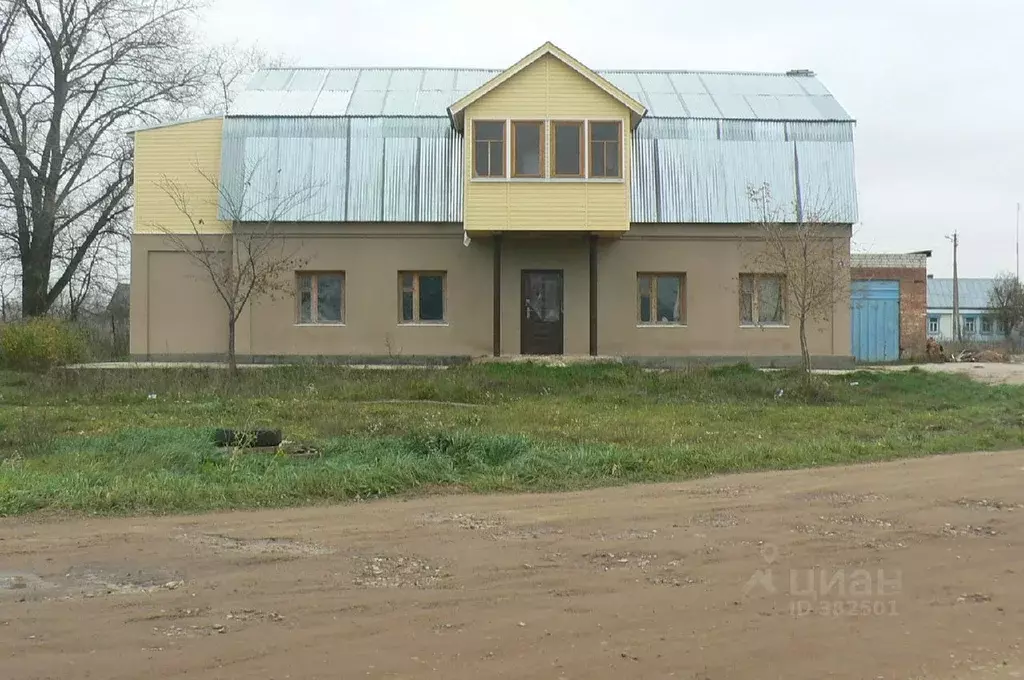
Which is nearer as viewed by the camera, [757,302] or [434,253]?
[434,253]

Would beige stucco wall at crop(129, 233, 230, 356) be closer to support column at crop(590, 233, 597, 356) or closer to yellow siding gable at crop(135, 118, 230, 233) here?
yellow siding gable at crop(135, 118, 230, 233)

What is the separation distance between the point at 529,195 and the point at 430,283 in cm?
384

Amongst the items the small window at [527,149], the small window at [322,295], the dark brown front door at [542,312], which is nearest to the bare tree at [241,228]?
the small window at [322,295]

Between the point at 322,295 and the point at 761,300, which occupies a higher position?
the point at 322,295

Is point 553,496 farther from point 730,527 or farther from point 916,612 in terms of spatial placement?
point 916,612

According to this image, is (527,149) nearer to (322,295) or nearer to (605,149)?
(605,149)

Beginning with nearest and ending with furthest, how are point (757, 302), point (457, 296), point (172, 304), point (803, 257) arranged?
point (803, 257)
point (172, 304)
point (457, 296)
point (757, 302)

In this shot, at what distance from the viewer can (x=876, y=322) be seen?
3203cm

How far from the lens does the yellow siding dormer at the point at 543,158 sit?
2205 cm

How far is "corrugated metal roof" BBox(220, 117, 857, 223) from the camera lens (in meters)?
23.7

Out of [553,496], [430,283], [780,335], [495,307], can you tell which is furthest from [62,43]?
[553,496]

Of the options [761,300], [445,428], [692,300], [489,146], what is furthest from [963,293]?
[445,428]

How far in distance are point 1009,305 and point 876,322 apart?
31.6m

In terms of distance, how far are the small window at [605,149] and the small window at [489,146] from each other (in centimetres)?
215
